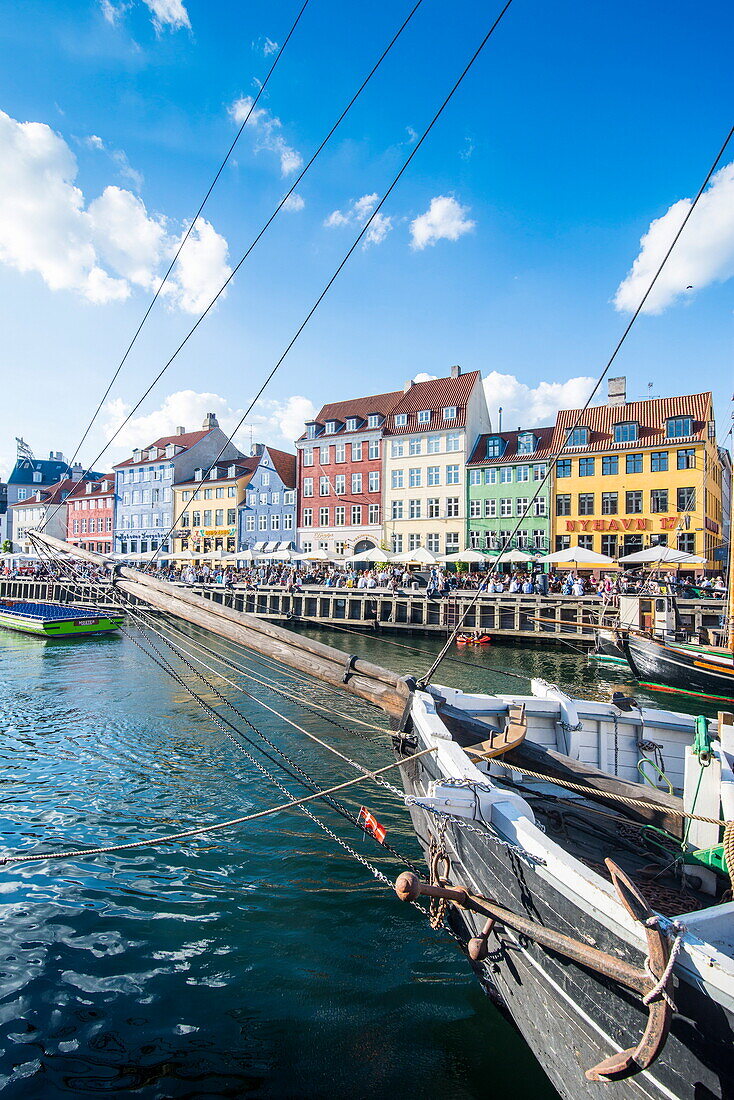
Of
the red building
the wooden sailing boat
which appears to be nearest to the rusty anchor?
the wooden sailing boat

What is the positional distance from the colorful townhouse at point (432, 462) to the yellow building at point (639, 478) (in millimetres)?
7142

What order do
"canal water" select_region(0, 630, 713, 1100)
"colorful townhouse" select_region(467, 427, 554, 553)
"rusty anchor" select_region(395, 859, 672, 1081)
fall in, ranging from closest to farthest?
"rusty anchor" select_region(395, 859, 672, 1081), "canal water" select_region(0, 630, 713, 1100), "colorful townhouse" select_region(467, 427, 554, 553)

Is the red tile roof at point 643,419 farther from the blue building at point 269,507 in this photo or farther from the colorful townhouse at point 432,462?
the blue building at point 269,507

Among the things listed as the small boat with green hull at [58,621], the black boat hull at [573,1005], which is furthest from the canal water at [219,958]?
the small boat with green hull at [58,621]

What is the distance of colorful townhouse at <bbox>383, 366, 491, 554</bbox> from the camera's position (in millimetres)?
45875

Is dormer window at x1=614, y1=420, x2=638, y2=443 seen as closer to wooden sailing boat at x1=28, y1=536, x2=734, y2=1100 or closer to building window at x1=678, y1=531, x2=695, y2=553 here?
building window at x1=678, y1=531, x2=695, y2=553

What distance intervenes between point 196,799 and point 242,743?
2862mm

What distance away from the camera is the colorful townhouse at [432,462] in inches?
1806

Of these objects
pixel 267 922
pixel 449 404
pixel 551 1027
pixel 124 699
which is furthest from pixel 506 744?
pixel 449 404

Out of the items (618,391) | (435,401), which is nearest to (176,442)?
(435,401)

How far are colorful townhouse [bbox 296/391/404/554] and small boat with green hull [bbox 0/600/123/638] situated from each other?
21.4 m

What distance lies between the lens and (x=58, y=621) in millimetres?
28062

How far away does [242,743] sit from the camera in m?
12.1

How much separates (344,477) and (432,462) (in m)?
8.11
